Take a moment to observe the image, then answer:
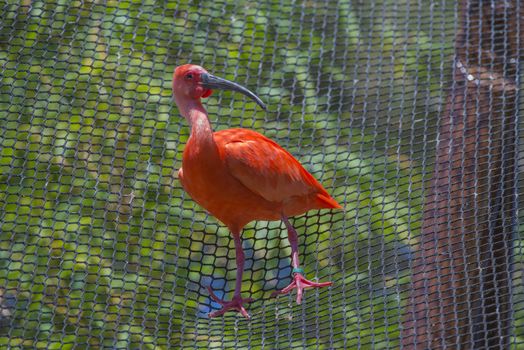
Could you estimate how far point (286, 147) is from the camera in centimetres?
421

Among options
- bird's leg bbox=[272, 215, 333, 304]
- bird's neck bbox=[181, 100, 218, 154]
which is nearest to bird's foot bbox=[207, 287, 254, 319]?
bird's leg bbox=[272, 215, 333, 304]

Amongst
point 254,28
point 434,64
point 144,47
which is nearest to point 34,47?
point 144,47

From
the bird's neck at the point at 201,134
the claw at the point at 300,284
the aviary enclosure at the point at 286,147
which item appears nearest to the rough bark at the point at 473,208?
the aviary enclosure at the point at 286,147

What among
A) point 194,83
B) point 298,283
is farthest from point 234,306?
point 194,83

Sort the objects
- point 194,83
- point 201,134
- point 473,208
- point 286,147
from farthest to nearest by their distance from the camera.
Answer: point 286,147 < point 473,208 < point 194,83 < point 201,134

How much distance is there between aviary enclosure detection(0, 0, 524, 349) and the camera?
3.51m

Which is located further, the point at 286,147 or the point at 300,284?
the point at 286,147

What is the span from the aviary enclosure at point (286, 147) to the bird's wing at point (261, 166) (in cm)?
34

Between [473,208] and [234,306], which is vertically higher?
[473,208]

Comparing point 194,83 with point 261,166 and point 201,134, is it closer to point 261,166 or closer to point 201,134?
point 201,134

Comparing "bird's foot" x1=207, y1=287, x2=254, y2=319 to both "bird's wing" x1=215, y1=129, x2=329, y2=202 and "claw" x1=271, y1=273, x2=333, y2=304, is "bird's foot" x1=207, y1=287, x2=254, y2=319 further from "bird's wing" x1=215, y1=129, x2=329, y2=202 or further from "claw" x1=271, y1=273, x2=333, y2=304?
"bird's wing" x1=215, y1=129, x2=329, y2=202

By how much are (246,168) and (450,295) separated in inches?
34.3

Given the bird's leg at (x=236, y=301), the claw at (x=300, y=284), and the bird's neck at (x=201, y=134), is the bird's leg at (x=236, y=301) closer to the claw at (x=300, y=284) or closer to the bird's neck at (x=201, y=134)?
the claw at (x=300, y=284)

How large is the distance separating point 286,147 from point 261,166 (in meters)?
0.89
